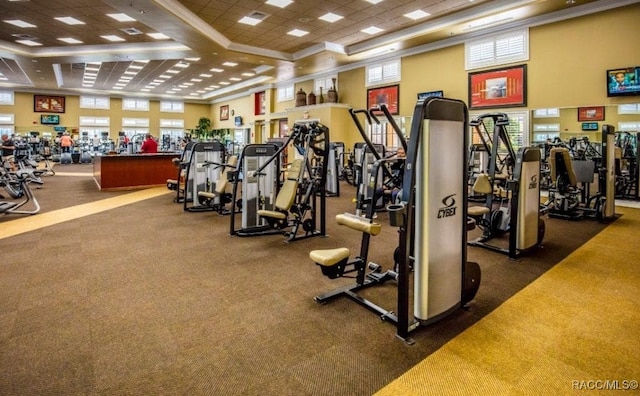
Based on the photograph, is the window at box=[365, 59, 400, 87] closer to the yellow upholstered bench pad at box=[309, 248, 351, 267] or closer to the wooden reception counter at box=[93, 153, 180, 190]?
the wooden reception counter at box=[93, 153, 180, 190]

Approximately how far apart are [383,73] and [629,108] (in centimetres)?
714

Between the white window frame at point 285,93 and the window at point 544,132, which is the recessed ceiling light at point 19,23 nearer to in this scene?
the white window frame at point 285,93

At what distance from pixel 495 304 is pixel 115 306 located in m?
3.00

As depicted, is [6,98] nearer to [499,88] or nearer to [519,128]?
[499,88]

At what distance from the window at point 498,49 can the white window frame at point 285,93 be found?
9.00m

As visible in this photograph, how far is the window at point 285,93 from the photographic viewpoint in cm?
1778

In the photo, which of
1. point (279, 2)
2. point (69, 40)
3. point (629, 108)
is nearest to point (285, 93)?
point (69, 40)

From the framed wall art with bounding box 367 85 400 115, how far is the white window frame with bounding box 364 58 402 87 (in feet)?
0.75

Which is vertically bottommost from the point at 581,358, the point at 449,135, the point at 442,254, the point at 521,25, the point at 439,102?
the point at 581,358

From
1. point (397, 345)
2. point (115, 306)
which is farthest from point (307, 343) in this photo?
point (115, 306)

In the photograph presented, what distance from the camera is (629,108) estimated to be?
26.3 feet

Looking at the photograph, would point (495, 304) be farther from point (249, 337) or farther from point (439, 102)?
point (249, 337)

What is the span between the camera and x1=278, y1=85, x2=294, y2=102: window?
17.8 m

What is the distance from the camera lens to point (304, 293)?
3205 millimetres
